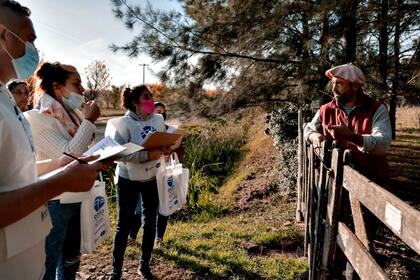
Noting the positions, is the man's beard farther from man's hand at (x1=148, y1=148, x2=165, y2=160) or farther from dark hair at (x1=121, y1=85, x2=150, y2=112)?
dark hair at (x1=121, y1=85, x2=150, y2=112)

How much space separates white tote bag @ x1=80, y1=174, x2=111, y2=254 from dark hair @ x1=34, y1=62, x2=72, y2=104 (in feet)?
2.52

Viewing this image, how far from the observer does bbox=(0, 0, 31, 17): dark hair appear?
1.57 meters

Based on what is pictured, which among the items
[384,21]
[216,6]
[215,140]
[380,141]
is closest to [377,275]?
[380,141]

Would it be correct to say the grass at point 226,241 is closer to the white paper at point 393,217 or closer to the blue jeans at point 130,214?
the blue jeans at point 130,214

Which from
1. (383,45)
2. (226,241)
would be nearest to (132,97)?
(226,241)

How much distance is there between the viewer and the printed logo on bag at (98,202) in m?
2.91

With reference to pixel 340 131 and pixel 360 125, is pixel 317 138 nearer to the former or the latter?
pixel 360 125

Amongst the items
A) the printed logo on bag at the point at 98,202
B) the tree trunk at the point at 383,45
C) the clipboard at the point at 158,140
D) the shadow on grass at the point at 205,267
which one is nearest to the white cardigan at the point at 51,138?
the printed logo on bag at the point at 98,202

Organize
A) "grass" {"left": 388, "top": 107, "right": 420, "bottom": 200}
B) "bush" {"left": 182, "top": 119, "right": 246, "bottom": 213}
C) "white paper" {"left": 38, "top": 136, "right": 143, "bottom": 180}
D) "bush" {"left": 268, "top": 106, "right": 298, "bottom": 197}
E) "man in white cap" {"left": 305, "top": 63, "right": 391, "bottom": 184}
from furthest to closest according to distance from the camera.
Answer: "bush" {"left": 182, "top": 119, "right": 246, "bottom": 213}, "bush" {"left": 268, "top": 106, "right": 298, "bottom": 197}, "grass" {"left": 388, "top": 107, "right": 420, "bottom": 200}, "man in white cap" {"left": 305, "top": 63, "right": 391, "bottom": 184}, "white paper" {"left": 38, "top": 136, "right": 143, "bottom": 180}

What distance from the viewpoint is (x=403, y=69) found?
6664 millimetres

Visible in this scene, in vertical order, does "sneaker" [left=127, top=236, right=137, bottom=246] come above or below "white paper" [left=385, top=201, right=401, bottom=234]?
below

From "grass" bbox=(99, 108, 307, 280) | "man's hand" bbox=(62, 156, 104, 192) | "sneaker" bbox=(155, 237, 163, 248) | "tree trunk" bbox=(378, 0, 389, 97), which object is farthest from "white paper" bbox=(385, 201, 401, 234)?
"tree trunk" bbox=(378, 0, 389, 97)

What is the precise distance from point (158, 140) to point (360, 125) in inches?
64.2

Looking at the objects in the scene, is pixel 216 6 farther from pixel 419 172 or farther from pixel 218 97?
pixel 419 172
